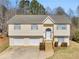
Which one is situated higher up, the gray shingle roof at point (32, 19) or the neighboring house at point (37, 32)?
the gray shingle roof at point (32, 19)

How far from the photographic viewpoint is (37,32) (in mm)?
53625

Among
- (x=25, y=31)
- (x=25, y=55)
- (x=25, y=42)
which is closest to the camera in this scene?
(x=25, y=55)

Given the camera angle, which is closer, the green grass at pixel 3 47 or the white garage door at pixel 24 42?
the green grass at pixel 3 47

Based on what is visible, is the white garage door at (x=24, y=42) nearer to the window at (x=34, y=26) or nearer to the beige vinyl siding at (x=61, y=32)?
the window at (x=34, y=26)

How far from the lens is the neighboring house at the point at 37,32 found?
5343 centimetres

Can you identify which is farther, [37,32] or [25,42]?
[37,32]

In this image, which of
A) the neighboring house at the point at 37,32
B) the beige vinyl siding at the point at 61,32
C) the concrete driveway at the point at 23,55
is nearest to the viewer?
the concrete driveway at the point at 23,55

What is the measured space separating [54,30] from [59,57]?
785 inches

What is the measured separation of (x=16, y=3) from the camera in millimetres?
90250

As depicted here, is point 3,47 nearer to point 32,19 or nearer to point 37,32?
point 37,32

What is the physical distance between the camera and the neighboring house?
53.4 metres

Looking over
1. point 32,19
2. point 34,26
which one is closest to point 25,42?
point 34,26

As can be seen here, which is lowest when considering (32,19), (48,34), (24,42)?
(24,42)

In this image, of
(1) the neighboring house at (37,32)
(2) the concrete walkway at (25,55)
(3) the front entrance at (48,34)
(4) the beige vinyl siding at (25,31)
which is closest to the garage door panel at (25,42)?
(1) the neighboring house at (37,32)
